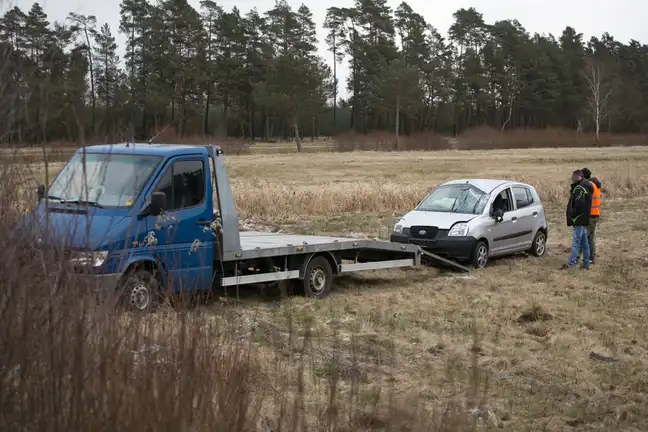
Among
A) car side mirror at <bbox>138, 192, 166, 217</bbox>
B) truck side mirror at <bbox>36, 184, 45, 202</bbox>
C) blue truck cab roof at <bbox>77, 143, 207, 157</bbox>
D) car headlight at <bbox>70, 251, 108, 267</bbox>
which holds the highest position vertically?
blue truck cab roof at <bbox>77, 143, 207, 157</bbox>

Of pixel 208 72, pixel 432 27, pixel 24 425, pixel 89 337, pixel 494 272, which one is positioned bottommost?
pixel 494 272

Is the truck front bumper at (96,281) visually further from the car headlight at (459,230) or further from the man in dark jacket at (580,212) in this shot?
the man in dark jacket at (580,212)

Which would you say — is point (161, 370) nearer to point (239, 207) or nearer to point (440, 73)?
point (239, 207)

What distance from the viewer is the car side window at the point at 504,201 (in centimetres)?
1680

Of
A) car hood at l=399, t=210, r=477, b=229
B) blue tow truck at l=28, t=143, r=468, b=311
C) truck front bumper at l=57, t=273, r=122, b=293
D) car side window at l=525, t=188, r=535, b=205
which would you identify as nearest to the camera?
truck front bumper at l=57, t=273, r=122, b=293

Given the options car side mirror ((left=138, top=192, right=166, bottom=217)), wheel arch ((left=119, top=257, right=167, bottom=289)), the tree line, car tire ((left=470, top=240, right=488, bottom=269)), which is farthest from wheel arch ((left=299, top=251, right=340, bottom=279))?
the tree line

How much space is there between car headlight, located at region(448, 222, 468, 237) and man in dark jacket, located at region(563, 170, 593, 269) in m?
1.93

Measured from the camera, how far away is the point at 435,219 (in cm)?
1609

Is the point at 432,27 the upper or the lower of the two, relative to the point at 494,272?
upper

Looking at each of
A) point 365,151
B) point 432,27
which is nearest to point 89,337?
point 365,151

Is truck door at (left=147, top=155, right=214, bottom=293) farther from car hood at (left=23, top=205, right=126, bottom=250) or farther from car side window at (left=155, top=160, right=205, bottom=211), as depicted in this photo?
car hood at (left=23, top=205, right=126, bottom=250)

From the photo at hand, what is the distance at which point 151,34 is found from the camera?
3125 inches

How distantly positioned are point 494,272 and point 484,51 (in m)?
97.4

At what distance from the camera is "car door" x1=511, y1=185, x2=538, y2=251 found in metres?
17.0
